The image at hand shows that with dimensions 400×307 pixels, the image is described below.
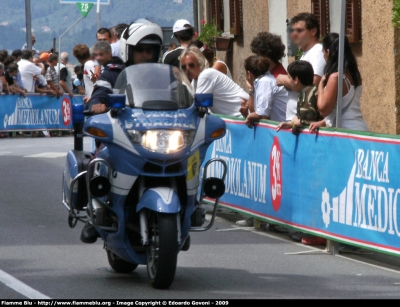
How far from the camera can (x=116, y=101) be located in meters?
7.68

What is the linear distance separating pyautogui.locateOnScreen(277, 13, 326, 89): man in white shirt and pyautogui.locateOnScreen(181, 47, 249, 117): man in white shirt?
1.18 meters

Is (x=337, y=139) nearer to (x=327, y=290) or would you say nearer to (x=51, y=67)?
(x=327, y=290)

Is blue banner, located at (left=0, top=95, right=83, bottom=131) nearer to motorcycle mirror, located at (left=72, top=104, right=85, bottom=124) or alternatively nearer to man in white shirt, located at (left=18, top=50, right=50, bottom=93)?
man in white shirt, located at (left=18, top=50, right=50, bottom=93)

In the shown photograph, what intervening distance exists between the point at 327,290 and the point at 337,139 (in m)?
2.03

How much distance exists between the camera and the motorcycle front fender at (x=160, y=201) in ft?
24.6

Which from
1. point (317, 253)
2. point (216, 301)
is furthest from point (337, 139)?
point (216, 301)

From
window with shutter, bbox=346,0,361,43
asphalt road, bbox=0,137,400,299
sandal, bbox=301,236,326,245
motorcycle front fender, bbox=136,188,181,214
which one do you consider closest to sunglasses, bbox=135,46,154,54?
motorcycle front fender, bbox=136,188,181,214

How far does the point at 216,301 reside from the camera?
23.7 ft

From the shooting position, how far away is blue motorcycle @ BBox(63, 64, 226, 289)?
25.1 feet

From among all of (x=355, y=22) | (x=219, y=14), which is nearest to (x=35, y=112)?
(x=219, y=14)

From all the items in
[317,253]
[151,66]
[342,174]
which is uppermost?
[151,66]

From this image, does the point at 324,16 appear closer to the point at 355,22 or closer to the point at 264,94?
the point at 355,22

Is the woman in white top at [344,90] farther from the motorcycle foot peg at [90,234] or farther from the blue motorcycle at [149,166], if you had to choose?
the motorcycle foot peg at [90,234]

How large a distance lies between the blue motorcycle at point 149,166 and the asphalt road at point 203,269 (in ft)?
1.11
